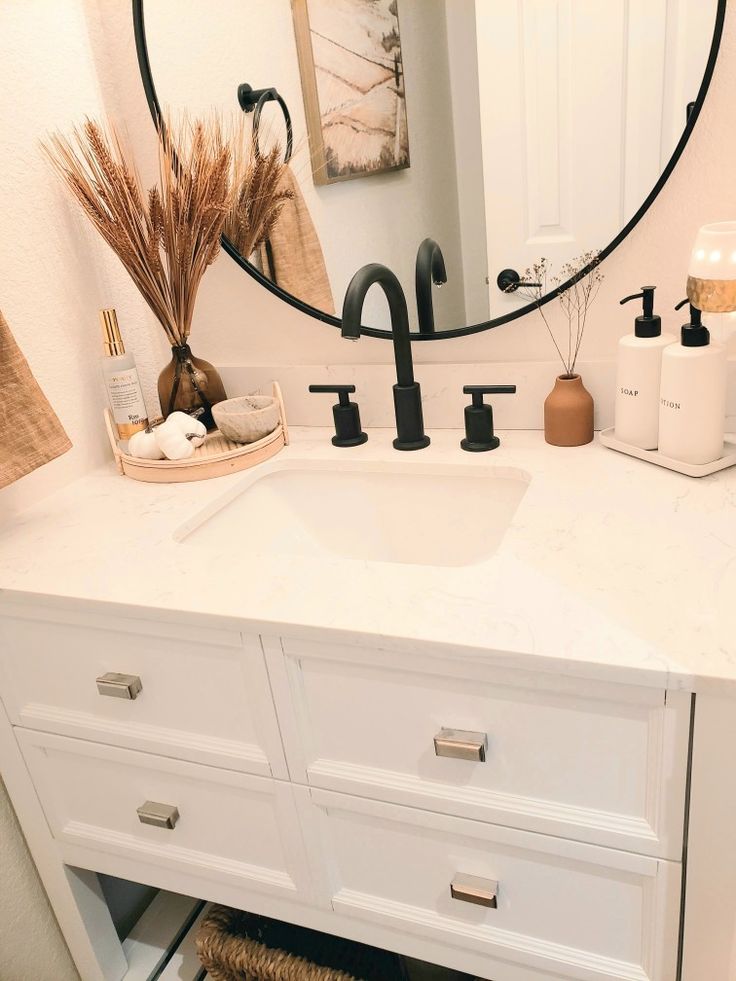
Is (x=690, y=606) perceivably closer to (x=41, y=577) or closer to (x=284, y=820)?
(x=284, y=820)

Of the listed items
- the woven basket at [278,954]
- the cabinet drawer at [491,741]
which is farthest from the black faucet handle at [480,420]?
the woven basket at [278,954]

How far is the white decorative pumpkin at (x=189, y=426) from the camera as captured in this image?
48.7 inches


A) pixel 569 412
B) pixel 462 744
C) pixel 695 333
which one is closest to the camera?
pixel 462 744

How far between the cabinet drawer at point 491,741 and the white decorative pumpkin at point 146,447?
0.49 m

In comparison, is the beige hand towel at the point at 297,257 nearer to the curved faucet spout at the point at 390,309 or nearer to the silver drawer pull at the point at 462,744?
the curved faucet spout at the point at 390,309

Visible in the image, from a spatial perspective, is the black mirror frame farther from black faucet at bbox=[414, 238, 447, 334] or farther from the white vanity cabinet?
the white vanity cabinet

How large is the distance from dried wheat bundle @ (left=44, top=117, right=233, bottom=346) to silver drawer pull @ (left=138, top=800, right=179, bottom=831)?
0.70m

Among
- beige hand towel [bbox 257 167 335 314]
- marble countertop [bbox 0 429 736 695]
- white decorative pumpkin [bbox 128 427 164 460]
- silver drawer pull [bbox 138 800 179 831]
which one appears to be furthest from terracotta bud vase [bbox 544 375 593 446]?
silver drawer pull [bbox 138 800 179 831]

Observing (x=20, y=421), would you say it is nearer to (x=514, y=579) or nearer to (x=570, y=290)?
(x=514, y=579)

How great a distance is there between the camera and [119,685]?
982 millimetres

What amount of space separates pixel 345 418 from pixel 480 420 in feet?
0.71

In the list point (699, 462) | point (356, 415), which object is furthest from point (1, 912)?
point (699, 462)

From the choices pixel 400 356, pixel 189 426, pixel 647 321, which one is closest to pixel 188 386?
pixel 189 426

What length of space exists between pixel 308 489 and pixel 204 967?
2.65 ft
